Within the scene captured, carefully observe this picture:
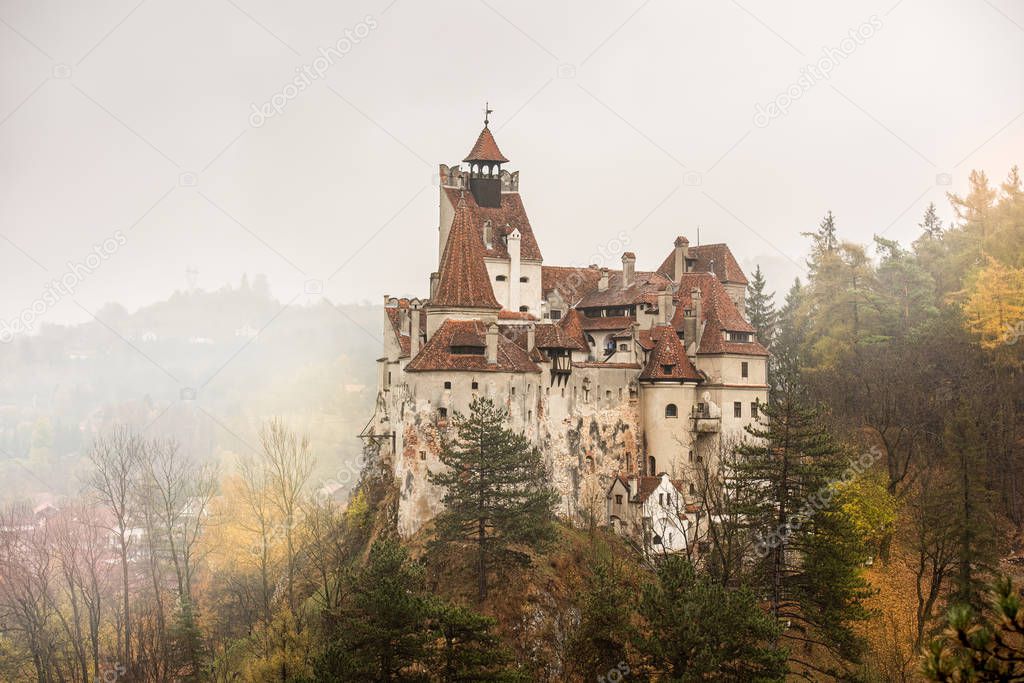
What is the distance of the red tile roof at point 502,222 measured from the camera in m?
66.2

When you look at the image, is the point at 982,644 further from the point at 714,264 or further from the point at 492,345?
the point at 714,264

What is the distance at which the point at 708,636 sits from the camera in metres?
37.4

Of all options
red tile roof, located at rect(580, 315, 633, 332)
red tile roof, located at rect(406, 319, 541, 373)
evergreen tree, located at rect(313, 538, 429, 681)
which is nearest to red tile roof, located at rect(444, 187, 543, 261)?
red tile roof, located at rect(580, 315, 633, 332)

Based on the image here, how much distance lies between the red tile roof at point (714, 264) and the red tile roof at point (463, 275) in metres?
16.1

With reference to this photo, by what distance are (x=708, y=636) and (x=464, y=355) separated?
75.4 feet

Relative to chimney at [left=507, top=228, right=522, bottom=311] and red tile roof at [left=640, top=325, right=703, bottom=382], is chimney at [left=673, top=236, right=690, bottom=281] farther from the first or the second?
chimney at [left=507, top=228, right=522, bottom=311]

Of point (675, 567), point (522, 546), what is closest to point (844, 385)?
point (522, 546)

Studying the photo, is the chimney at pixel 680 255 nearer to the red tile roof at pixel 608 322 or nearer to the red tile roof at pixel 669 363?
the red tile roof at pixel 608 322

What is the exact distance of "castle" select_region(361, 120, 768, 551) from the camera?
181 ft

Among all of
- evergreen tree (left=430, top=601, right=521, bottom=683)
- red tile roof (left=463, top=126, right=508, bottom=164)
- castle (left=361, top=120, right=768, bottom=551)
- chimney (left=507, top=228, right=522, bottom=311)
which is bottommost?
evergreen tree (left=430, top=601, right=521, bottom=683)

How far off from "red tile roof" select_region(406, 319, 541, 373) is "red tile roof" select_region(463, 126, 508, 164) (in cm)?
1608

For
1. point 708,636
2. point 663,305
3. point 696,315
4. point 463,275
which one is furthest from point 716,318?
point 708,636

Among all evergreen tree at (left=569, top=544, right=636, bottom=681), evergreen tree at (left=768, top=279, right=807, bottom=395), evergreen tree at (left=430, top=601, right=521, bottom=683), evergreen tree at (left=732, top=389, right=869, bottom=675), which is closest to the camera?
evergreen tree at (left=430, top=601, right=521, bottom=683)

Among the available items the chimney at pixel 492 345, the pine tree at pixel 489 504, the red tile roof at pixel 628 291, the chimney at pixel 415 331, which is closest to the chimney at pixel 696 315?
the red tile roof at pixel 628 291
